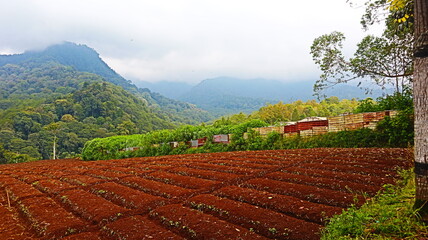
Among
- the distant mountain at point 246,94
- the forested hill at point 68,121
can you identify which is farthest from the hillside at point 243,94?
the forested hill at point 68,121

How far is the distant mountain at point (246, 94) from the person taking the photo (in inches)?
3157

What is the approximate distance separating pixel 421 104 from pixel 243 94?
12917cm

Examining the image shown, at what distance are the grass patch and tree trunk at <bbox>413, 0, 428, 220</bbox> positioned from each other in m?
0.12

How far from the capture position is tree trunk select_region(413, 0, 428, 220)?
1932mm

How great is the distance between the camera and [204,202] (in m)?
3.20

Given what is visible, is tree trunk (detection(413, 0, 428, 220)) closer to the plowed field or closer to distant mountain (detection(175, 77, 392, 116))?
the plowed field

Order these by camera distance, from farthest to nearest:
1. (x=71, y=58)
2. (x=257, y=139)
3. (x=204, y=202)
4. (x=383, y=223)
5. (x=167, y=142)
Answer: (x=71, y=58) → (x=167, y=142) → (x=257, y=139) → (x=204, y=202) → (x=383, y=223)

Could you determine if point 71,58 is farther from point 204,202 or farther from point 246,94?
point 204,202

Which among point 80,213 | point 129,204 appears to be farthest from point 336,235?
point 80,213

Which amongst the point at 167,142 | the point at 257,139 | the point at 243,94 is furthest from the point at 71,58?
the point at 257,139

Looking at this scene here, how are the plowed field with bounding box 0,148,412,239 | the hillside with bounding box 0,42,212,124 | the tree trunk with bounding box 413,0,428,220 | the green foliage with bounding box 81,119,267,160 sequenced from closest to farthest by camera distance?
the tree trunk with bounding box 413,0,428,220 → the plowed field with bounding box 0,148,412,239 → the green foliage with bounding box 81,119,267,160 → the hillside with bounding box 0,42,212,124

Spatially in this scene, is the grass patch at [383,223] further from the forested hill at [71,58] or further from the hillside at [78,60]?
the forested hill at [71,58]

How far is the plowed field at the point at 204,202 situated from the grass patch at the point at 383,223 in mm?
223

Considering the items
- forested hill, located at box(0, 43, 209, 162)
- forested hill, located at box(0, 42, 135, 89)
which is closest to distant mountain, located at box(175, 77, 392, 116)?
forested hill, located at box(0, 43, 209, 162)
